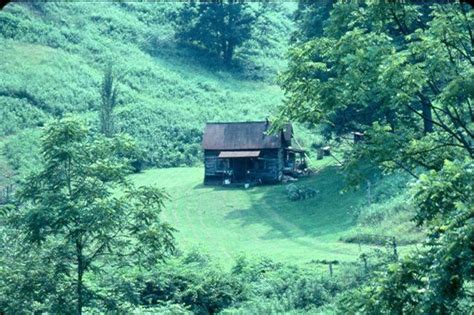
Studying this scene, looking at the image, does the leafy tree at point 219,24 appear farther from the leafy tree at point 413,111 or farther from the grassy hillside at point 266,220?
the leafy tree at point 413,111

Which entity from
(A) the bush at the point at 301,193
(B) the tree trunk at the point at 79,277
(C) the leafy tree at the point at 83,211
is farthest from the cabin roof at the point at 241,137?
(B) the tree trunk at the point at 79,277

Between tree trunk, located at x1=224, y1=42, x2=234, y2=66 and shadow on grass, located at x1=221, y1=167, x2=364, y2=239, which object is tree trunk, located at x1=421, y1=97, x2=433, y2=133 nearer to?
shadow on grass, located at x1=221, y1=167, x2=364, y2=239

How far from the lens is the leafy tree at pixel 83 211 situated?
18984 mm

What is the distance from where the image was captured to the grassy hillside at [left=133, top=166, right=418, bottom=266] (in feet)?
113

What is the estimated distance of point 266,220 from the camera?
41875mm

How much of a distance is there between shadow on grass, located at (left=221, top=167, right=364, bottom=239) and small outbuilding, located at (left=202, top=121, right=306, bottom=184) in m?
3.53

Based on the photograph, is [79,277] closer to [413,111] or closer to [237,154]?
[413,111]

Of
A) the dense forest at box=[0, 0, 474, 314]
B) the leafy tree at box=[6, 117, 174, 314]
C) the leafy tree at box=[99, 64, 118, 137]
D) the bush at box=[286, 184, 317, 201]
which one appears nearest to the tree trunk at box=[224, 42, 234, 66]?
the dense forest at box=[0, 0, 474, 314]

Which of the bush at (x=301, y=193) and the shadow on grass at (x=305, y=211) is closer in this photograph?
the shadow on grass at (x=305, y=211)

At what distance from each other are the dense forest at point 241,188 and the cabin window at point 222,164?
6.39 ft

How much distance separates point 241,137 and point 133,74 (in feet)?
74.0

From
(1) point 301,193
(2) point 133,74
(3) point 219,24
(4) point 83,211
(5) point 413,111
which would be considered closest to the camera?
(5) point 413,111

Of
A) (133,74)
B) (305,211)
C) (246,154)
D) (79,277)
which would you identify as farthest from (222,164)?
(79,277)

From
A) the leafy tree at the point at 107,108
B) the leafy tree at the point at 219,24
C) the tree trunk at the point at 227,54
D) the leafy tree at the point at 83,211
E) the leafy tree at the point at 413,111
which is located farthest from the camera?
the tree trunk at the point at 227,54
